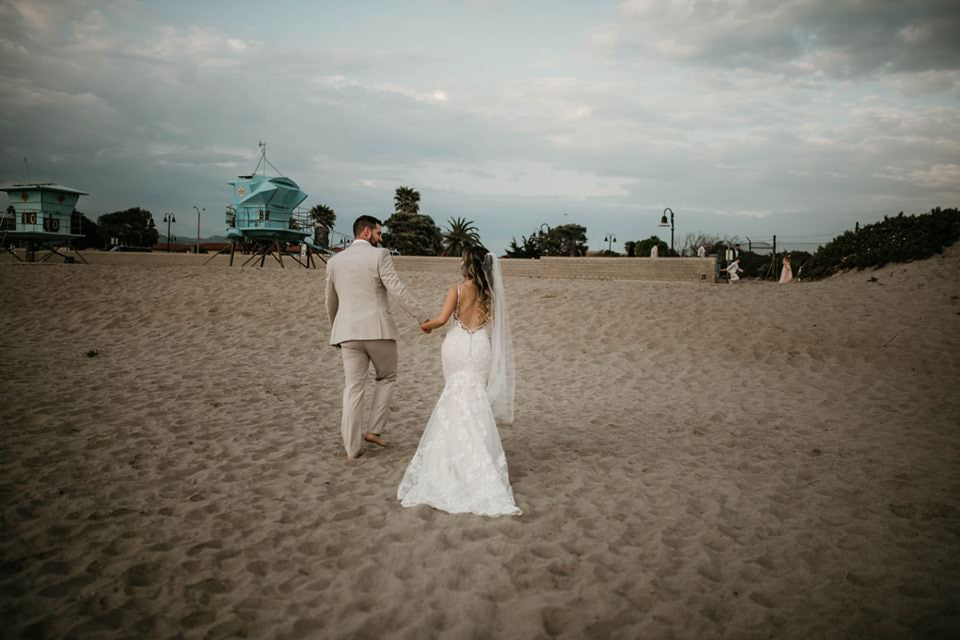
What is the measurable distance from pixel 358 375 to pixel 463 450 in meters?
1.42

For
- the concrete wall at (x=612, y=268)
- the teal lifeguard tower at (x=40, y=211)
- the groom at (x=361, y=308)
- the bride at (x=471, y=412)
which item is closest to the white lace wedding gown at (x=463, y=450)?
the bride at (x=471, y=412)

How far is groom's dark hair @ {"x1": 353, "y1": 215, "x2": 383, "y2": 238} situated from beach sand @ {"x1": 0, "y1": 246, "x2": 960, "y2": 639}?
2.36 metres

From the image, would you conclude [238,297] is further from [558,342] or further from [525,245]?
[525,245]

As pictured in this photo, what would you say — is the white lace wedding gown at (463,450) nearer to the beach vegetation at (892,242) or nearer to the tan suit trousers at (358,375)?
the tan suit trousers at (358,375)

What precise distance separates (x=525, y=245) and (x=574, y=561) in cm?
3059

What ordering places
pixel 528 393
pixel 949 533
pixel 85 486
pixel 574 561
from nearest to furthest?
pixel 574 561
pixel 949 533
pixel 85 486
pixel 528 393

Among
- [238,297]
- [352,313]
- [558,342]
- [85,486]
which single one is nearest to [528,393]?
[558,342]

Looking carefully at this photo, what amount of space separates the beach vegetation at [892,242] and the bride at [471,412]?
63.8 ft

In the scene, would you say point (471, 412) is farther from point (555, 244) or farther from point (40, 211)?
point (555, 244)

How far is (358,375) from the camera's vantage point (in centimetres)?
559

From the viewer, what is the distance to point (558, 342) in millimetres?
12906

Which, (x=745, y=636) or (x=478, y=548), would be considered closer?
(x=745, y=636)

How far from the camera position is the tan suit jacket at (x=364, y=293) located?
5453mm

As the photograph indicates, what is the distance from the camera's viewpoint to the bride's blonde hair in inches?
200
